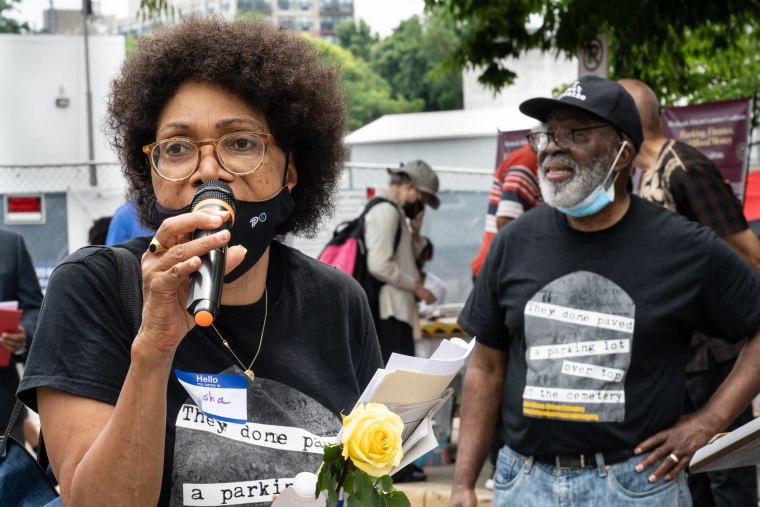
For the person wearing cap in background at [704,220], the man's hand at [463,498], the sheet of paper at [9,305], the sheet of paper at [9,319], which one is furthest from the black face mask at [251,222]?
the sheet of paper at [9,305]

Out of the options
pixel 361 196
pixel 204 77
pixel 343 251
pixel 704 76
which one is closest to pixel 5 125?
pixel 361 196

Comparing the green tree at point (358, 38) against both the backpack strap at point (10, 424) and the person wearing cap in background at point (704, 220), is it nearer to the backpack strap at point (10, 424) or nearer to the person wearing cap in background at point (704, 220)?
the person wearing cap in background at point (704, 220)

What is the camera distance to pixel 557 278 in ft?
12.4

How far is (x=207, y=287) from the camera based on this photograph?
1.84 meters

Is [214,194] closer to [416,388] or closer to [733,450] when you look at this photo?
[416,388]

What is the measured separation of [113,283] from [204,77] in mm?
557

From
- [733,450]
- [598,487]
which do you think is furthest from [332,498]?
[598,487]

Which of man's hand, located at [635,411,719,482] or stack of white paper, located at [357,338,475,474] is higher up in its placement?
stack of white paper, located at [357,338,475,474]

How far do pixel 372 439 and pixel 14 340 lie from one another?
411cm

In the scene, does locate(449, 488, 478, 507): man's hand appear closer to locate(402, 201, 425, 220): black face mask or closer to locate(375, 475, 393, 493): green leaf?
locate(375, 475, 393, 493): green leaf

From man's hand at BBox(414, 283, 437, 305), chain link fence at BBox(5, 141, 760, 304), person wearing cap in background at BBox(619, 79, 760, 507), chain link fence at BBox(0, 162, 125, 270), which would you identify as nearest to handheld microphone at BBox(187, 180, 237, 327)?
person wearing cap in background at BBox(619, 79, 760, 507)

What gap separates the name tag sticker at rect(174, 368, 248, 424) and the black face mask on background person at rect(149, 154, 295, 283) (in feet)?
0.73

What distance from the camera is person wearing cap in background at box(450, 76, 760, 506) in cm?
364

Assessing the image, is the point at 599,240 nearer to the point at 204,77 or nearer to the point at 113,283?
the point at 204,77
